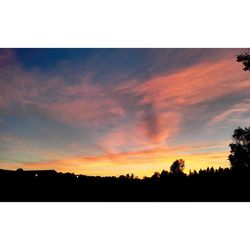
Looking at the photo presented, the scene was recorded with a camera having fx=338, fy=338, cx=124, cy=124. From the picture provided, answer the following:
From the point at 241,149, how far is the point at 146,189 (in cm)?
473

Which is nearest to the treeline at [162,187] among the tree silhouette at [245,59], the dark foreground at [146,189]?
the dark foreground at [146,189]

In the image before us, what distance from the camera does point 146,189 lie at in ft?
47.3

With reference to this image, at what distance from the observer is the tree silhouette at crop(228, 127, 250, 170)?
14.8 m

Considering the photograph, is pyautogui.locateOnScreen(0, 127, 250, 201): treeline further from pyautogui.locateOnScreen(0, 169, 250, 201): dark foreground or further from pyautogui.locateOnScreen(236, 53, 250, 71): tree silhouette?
pyautogui.locateOnScreen(236, 53, 250, 71): tree silhouette

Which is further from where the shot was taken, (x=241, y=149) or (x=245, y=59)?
(x=241, y=149)

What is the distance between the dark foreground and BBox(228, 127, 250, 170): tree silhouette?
80cm

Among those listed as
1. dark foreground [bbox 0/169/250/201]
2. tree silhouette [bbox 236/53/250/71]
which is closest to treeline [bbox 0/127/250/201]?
dark foreground [bbox 0/169/250/201]

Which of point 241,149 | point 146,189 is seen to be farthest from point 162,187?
point 241,149

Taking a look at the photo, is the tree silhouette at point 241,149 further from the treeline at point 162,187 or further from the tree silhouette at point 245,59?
the tree silhouette at point 245,59

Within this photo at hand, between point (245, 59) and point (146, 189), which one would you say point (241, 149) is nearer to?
point (245, 59)

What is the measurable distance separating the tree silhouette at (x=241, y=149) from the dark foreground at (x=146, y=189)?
80 cm

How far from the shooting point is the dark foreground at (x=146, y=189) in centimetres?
1335
